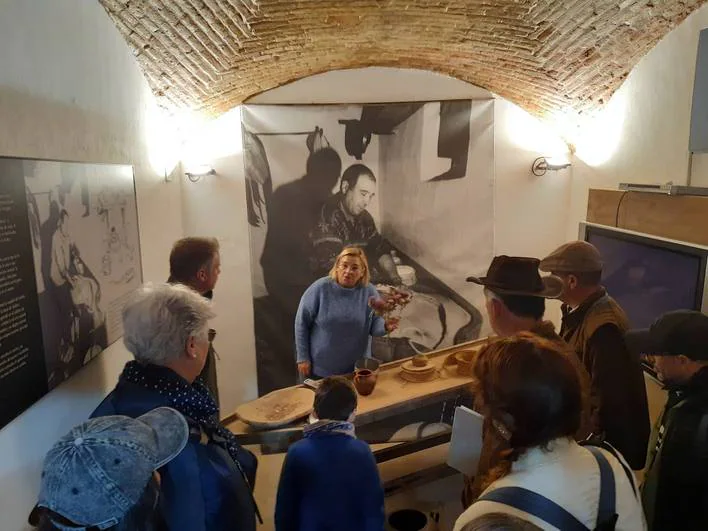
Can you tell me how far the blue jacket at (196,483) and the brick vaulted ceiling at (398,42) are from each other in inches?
76.7

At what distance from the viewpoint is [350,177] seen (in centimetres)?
384

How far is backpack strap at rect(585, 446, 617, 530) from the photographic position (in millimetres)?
1062

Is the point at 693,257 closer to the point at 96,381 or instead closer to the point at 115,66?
the point at 96,381

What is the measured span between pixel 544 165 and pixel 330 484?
310 centimetres

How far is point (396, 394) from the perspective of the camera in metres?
2.35

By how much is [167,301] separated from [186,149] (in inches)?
104

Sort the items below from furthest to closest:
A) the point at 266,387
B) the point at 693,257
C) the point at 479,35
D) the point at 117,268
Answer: the point at 266,387 → the point at 479,35 → the point at 117,268 → the point at 693,257

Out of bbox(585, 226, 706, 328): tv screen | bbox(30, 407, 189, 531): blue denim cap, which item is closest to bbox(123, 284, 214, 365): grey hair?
bbox(30, 407, 189, 531): blue denim cap

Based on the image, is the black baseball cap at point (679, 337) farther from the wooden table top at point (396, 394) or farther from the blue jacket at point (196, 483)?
the blue jacket at point (196, 483)

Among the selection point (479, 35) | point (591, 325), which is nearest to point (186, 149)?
point (479, 35)

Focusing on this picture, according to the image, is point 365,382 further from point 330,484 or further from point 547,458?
point 547,458

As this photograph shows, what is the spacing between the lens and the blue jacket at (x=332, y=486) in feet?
5.45

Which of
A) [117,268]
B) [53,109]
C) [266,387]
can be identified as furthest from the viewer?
[266,387]

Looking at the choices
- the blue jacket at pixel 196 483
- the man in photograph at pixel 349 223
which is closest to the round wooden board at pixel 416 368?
the blue jacket at pixel 196 483
